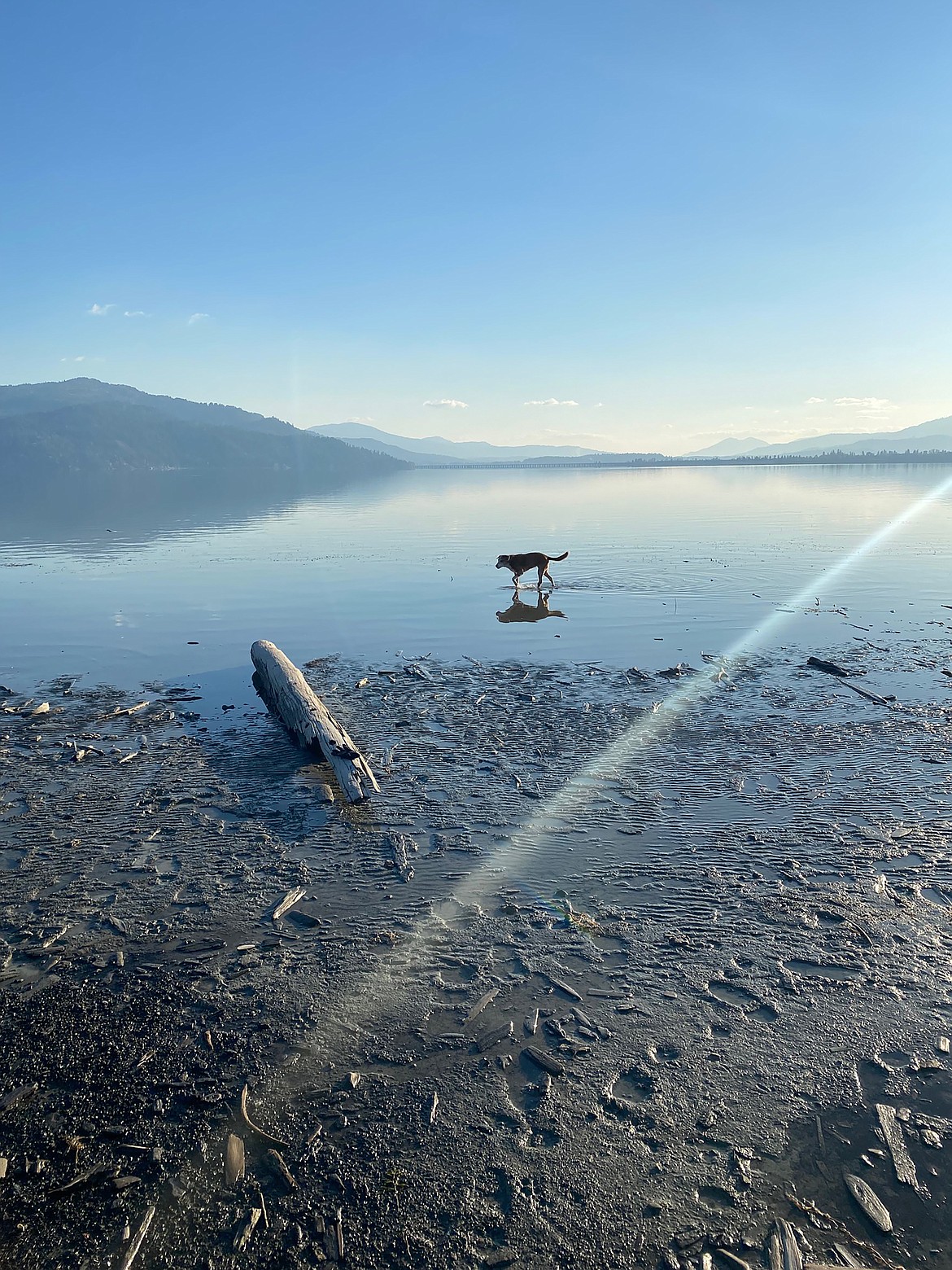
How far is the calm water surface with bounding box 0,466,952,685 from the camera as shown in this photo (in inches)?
729

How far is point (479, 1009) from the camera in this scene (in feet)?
19.2

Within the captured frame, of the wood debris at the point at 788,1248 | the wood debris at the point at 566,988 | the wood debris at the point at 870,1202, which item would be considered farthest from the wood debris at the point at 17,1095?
the wood debris at the point at 870,1202

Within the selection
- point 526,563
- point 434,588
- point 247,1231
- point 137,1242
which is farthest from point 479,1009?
point 434,588

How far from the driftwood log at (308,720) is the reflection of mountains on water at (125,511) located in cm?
2893

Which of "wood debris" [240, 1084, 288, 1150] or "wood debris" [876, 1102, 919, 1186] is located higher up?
"wood debris" [876, 1102, 919, 1186]

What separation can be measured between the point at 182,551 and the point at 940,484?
316 ft

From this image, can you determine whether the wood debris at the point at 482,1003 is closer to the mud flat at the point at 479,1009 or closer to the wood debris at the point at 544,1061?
the mud flat at the point at 479,1009

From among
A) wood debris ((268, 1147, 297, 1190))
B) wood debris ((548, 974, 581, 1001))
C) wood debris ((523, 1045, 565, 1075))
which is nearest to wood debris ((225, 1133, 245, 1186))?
wood debris ((268, 1147, 297, 1190))

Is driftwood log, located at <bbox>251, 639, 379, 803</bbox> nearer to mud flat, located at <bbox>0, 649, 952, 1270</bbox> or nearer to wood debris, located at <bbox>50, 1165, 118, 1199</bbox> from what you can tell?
mud flat, located at <bbox>0, 649, 952, 1270</bbox>

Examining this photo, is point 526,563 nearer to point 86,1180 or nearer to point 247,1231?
point 86,1180

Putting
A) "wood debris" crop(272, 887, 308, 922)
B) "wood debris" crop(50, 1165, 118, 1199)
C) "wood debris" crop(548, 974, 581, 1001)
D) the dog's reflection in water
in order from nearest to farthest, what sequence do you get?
"wood debris" crop(50, 1165, 118, 1199) < "wood debris" crop(548, 974, 581, 1001) < "wood debris" crop(272, 887, 308, 922) < the dog's reflection in water

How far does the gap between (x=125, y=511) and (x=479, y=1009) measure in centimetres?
7277

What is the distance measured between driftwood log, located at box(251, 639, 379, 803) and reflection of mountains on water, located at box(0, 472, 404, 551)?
2893 centimetres

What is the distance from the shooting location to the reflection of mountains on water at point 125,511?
4594cm
